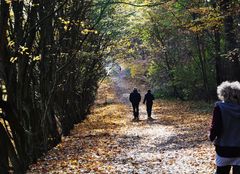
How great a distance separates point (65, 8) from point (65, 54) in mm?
1948

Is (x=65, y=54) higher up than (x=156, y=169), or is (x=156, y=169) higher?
(x=65, y=54)

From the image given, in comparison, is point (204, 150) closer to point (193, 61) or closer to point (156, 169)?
point (156, 169)

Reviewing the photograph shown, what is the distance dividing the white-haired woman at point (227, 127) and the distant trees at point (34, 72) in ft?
13.6

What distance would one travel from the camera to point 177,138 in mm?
18719

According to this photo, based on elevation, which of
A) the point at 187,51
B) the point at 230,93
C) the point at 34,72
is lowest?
the point at 230,93

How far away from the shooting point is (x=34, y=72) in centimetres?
1686

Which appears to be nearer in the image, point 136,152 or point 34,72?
point 136,152

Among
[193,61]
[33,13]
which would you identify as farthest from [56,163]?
[193,61]

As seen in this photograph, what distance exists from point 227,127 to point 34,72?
456 inches

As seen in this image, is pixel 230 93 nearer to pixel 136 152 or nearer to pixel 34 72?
pixel 136 152

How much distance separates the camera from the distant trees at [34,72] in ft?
36.0

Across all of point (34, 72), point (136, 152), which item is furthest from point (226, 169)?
point (34, 72)

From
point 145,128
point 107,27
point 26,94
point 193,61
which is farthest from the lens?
point 193,61

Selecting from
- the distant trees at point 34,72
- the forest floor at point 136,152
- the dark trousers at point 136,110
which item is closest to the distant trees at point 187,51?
the dark trousers at point 136,110
